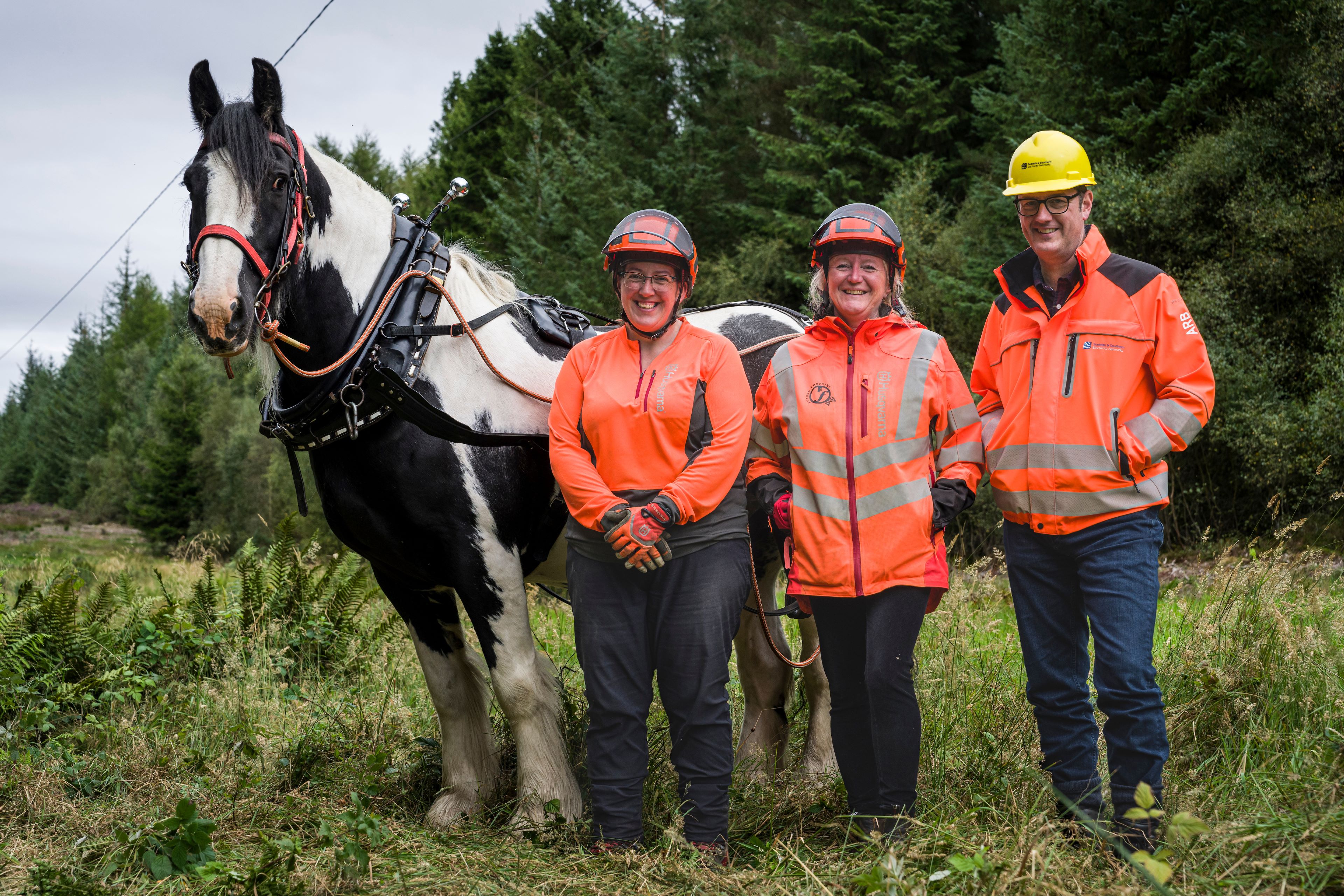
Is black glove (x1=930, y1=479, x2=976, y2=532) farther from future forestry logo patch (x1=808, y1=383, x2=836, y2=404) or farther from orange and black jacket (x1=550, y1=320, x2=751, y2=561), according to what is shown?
orange and black jacket (x1=550, y1=320, x2=751, y2=561)

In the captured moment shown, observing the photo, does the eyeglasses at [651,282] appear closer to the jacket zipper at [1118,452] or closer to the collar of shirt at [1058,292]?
the collar of shirt at [1058,292]

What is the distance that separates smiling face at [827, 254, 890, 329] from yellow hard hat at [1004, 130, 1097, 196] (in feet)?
1.40

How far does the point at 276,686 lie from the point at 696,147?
779 inches

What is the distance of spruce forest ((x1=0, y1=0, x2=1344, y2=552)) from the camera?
11.7m

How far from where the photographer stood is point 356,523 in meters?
3.06

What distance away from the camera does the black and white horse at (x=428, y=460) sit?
282 cm

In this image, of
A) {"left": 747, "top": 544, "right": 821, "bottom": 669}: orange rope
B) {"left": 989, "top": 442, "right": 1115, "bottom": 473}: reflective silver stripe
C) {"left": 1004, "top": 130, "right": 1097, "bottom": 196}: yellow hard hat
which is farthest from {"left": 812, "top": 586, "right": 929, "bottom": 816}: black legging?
{"left": 1004, "top": 130, "right": 1097, "bottom": 196}: yellow hard hat

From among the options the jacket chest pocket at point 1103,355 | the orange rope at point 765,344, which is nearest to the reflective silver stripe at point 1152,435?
the jacket chest pocket at point 1103,355

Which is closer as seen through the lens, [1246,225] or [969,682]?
[969,682]

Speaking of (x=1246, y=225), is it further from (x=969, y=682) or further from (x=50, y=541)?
(x=50, y=541)

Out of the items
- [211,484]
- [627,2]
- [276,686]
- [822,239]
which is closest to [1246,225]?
[822,239]

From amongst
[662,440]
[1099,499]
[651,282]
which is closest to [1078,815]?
[1099,499]

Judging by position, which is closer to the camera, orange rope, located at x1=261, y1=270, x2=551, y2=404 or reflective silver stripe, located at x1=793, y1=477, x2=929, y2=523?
reflective silver stripe, located at x1=793, y1=477, x2=929, y2=523

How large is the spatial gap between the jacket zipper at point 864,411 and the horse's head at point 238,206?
5.88 feet
